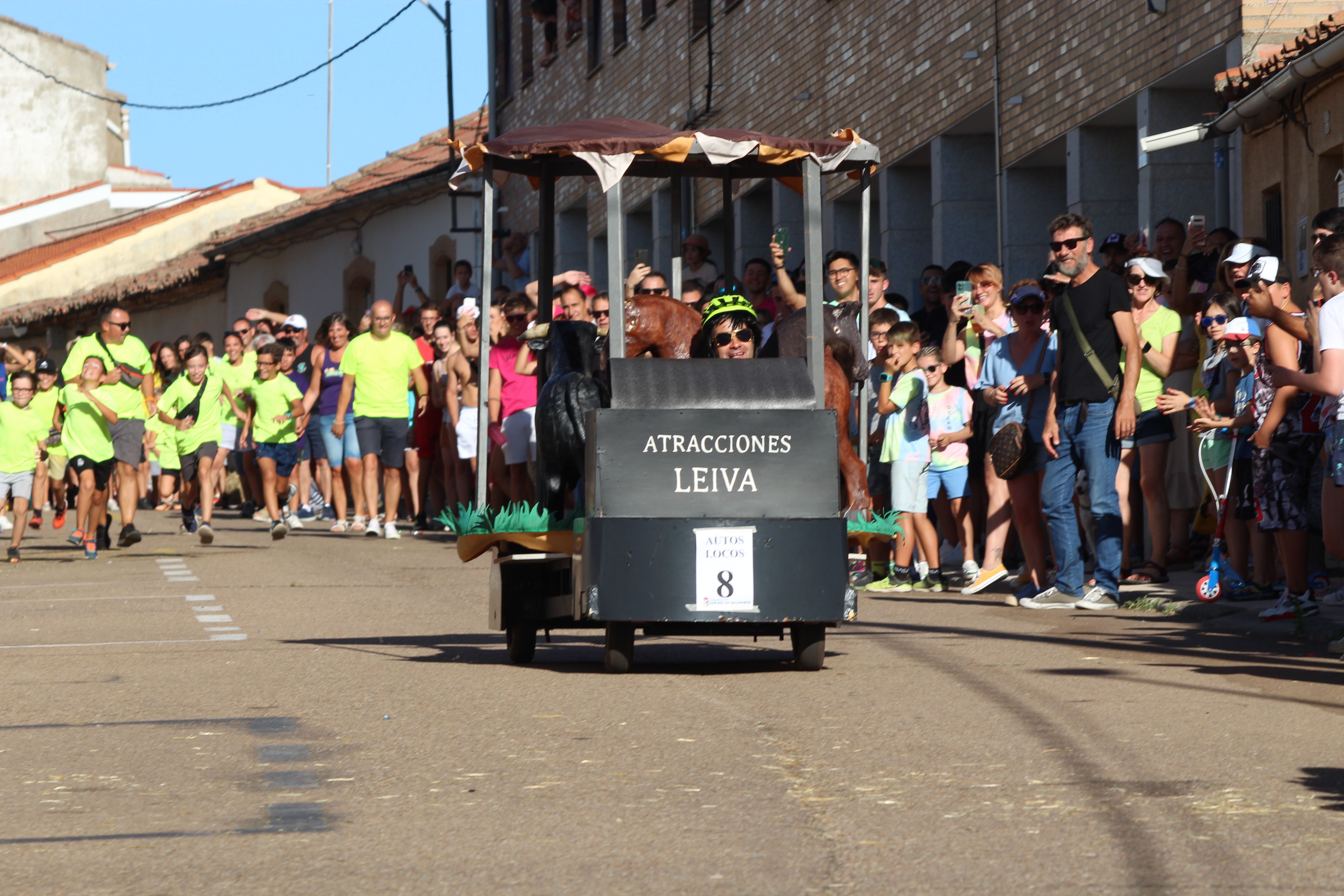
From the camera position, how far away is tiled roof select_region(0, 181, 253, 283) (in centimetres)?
5866

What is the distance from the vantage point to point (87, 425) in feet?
66.4

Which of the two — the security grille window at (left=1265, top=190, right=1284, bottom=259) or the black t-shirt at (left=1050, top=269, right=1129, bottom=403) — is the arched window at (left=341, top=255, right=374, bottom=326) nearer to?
the security grille window at (left=1265, top=190, right=1284, bottom=259)

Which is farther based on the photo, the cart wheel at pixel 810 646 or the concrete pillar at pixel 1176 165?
the concrete pillar at pixel 1176 165

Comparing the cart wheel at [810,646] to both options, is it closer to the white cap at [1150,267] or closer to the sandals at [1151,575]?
the white cap at [1150,267]

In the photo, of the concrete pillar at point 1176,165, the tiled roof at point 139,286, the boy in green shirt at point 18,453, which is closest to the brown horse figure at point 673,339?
the concrete pillar at point 1176,165

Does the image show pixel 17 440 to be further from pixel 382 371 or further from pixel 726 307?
pixel 726 307

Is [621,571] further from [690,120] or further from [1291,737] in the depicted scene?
[690,120]

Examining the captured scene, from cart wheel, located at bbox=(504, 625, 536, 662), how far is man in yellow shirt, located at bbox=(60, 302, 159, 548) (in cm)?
1049

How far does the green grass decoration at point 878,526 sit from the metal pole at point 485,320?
173cm

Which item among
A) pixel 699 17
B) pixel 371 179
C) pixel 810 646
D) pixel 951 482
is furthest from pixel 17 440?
pixel 371 179

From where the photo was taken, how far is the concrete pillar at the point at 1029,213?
2111 centimetres

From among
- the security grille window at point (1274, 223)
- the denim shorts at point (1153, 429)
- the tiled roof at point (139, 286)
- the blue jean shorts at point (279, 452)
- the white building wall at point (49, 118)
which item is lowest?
the denim shorts at point (1153, 429)

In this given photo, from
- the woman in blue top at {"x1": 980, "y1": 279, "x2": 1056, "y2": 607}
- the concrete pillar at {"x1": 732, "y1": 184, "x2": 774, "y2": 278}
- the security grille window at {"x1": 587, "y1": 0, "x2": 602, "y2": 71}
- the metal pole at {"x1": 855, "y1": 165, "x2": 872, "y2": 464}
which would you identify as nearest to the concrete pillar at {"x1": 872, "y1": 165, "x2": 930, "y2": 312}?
the concrete pillar at {"x1": 732, "y1": 184, "x2": 774, "y2": 278}

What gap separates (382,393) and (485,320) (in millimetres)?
11556
